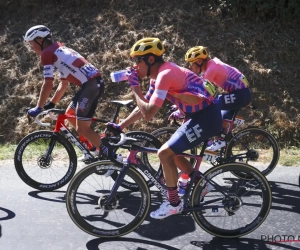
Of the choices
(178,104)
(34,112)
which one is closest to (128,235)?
(178,104)

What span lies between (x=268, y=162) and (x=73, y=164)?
3.02 m

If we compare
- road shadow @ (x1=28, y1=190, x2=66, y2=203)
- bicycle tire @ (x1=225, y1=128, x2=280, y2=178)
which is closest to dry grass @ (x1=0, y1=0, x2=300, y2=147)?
bicycle tire @ (x1=225, y1=128, x2=280, y2=178)

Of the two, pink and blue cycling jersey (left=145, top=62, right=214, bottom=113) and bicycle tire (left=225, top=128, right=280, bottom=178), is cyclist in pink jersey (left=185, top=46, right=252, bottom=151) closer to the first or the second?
bicycle tire (left=225, top=128, right=280, bottom=178)

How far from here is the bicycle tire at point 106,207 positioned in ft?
16.7

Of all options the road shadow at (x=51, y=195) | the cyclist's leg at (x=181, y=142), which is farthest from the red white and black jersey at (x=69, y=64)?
the cyclist's leg at (x=181, y=142)

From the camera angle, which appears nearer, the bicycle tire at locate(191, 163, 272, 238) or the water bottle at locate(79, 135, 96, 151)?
the bicycle tire at locate(191, 163, 272, 238)

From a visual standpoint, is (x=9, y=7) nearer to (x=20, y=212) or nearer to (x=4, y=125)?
(x=4, y=125)

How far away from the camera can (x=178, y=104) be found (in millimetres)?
5254

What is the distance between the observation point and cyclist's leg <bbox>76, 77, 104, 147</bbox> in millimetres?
6770

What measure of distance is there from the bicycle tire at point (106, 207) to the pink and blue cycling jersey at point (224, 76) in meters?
2.17

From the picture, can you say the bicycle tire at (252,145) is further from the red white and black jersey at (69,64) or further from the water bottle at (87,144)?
the red white and black jersey at (69,64)

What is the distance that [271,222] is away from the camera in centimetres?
573

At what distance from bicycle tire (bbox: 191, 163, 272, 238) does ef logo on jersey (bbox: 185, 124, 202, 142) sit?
0.36 meters

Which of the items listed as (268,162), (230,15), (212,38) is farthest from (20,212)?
(230,15)
